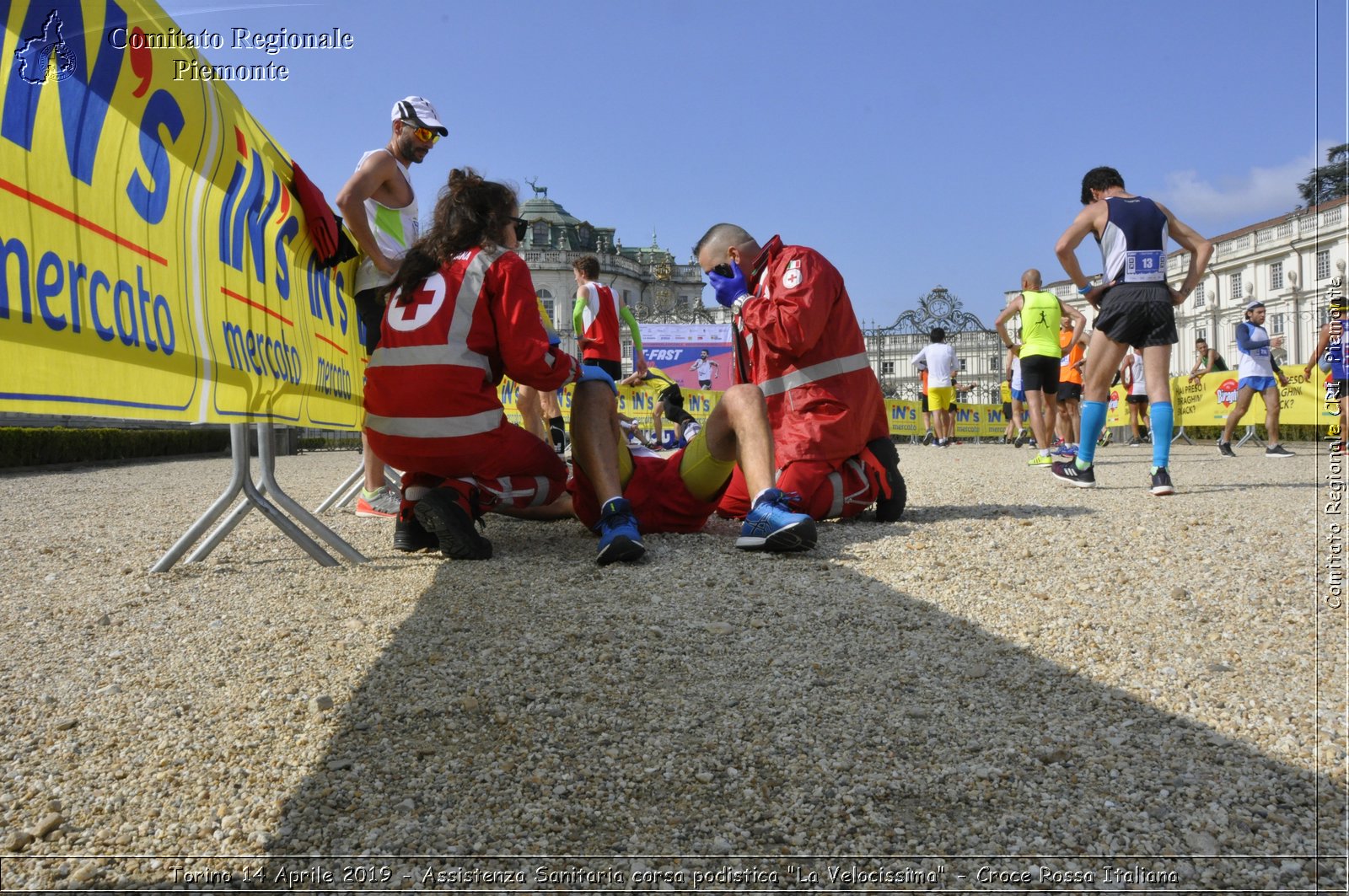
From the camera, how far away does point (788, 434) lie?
401 cm

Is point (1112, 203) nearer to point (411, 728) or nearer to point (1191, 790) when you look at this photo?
point (1191, 790)

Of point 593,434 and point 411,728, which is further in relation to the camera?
point 593,434

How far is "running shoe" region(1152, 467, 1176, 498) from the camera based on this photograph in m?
5.08

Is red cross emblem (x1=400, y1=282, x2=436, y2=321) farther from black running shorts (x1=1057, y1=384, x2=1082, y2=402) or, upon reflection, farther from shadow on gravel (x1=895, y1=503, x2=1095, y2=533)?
black running shorts (x1=1057, y1=384, x2=1082, y2=402)

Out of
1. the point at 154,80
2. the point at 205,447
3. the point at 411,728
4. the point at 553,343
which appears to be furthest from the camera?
the point at 205,447

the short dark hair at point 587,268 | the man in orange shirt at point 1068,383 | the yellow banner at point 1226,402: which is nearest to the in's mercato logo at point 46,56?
the short dark hair at point 587,268

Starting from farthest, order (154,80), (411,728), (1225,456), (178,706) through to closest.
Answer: (1225,456) < (154,80) < (178,706) < (411,728)

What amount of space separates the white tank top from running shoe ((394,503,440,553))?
1379mm

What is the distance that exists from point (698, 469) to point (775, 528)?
0.60m

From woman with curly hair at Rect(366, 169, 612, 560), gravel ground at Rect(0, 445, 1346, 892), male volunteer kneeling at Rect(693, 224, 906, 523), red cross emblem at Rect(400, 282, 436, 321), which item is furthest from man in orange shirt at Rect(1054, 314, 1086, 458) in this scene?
red cross emblem at Rect(400, 282, 436, 321)

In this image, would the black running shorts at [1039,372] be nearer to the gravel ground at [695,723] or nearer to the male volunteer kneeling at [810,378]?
the male volunteer kneeling at [810,378]

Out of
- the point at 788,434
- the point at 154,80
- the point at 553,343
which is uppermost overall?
A: the point at 154,80

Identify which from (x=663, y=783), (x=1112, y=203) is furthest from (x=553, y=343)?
(x=1112, y=203)

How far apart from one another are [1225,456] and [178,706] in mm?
10986
